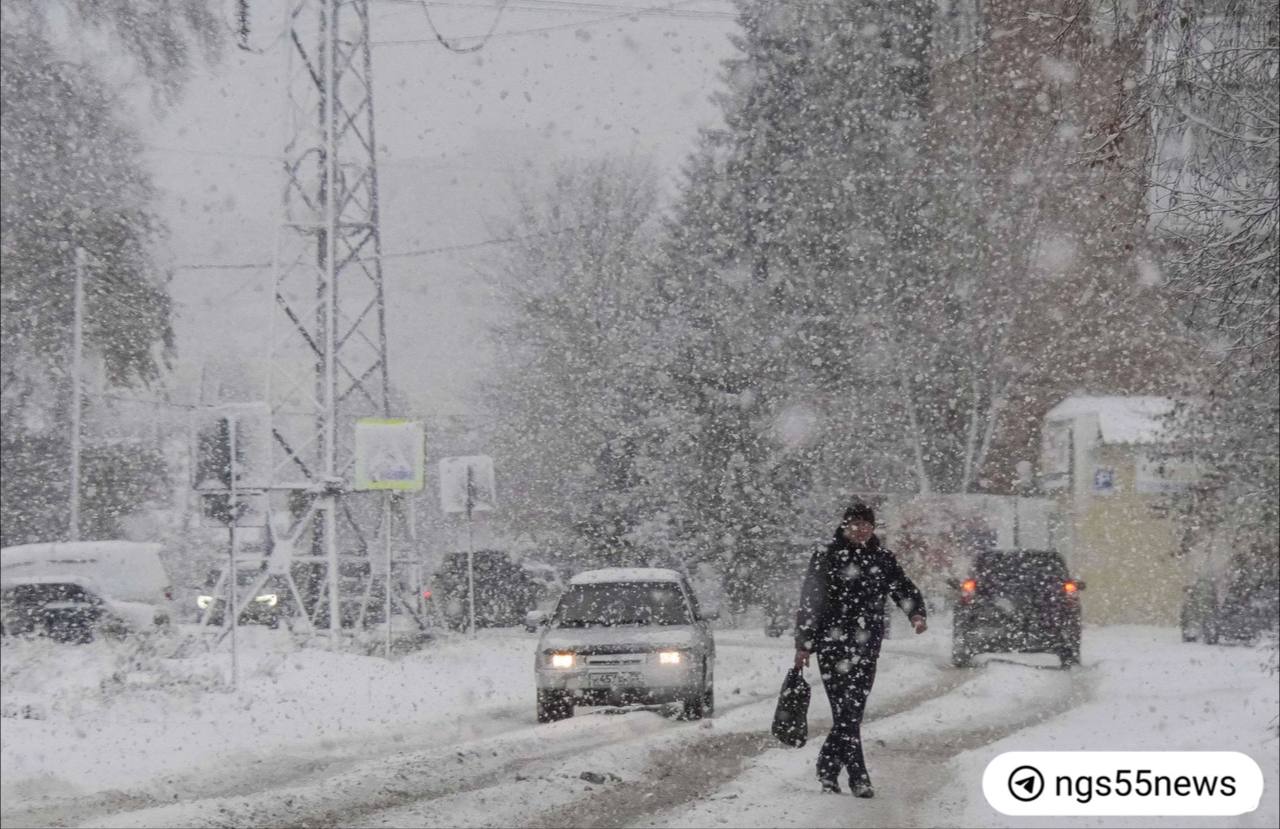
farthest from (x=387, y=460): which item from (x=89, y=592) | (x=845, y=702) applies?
(x=845, y=702)

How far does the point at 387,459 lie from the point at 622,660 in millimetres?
6369

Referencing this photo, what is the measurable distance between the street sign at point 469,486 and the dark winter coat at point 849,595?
35.4 feet

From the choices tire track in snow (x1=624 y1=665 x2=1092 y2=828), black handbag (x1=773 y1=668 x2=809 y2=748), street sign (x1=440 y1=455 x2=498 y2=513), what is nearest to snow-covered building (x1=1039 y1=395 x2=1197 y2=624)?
street sign (x1=440 y1=455 x2=498 y2=513)

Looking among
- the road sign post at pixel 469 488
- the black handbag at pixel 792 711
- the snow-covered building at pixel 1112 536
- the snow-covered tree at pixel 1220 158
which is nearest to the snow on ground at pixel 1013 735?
the black handbag at pixel 792 711

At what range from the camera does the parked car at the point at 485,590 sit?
27.0m

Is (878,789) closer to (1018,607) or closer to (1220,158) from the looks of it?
(1220,158)

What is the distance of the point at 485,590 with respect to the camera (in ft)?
92.6

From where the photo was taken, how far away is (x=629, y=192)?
4441cm

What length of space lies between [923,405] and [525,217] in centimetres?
1403

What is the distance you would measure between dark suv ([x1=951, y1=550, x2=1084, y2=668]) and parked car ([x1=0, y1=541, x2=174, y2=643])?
10614 millimetres

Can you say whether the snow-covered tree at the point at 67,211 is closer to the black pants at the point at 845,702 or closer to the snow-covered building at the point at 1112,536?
the black pants at the point at 845,702

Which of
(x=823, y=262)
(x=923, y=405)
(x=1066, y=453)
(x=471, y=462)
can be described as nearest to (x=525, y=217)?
(x=823, y=262)

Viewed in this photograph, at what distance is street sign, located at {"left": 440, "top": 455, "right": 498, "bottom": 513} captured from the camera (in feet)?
63.0

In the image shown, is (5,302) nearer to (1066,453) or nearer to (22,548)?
(22,548)
